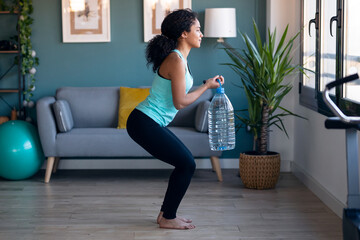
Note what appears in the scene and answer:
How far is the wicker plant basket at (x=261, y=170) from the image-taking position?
181 inches

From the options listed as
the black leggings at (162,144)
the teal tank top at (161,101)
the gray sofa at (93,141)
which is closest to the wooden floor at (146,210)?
the gray sofa at (93,141)

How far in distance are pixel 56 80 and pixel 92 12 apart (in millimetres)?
769

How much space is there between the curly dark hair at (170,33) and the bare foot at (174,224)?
979 millimetres

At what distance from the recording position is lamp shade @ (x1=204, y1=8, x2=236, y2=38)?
5152 mm

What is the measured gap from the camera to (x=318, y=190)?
4.33 metres

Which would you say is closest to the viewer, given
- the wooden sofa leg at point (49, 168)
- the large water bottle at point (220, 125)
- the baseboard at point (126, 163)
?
the large water bottle at point (220, 125)

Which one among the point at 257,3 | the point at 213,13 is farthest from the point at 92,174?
the point at 257,3

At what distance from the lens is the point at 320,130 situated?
4.39m

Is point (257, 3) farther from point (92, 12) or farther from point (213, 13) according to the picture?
point (92, 12)

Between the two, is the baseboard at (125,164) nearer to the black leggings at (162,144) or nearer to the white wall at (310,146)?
the white wall at (310,146)

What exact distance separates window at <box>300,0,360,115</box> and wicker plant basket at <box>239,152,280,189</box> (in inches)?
22.2

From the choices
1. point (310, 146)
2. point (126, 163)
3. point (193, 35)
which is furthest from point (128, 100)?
point (193, 35)

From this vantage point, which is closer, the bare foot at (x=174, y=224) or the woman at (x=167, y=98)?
the woman at (x=167, y=98)

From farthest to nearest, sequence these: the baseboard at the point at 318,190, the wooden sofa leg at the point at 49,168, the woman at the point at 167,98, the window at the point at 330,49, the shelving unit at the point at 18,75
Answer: the shelving unit at the point at 18,75, the wooden sofa leg at the point at 49,168, the baseboard at the point at 318,190, the window at the point at 330,49, the woman at the point at 167,98
